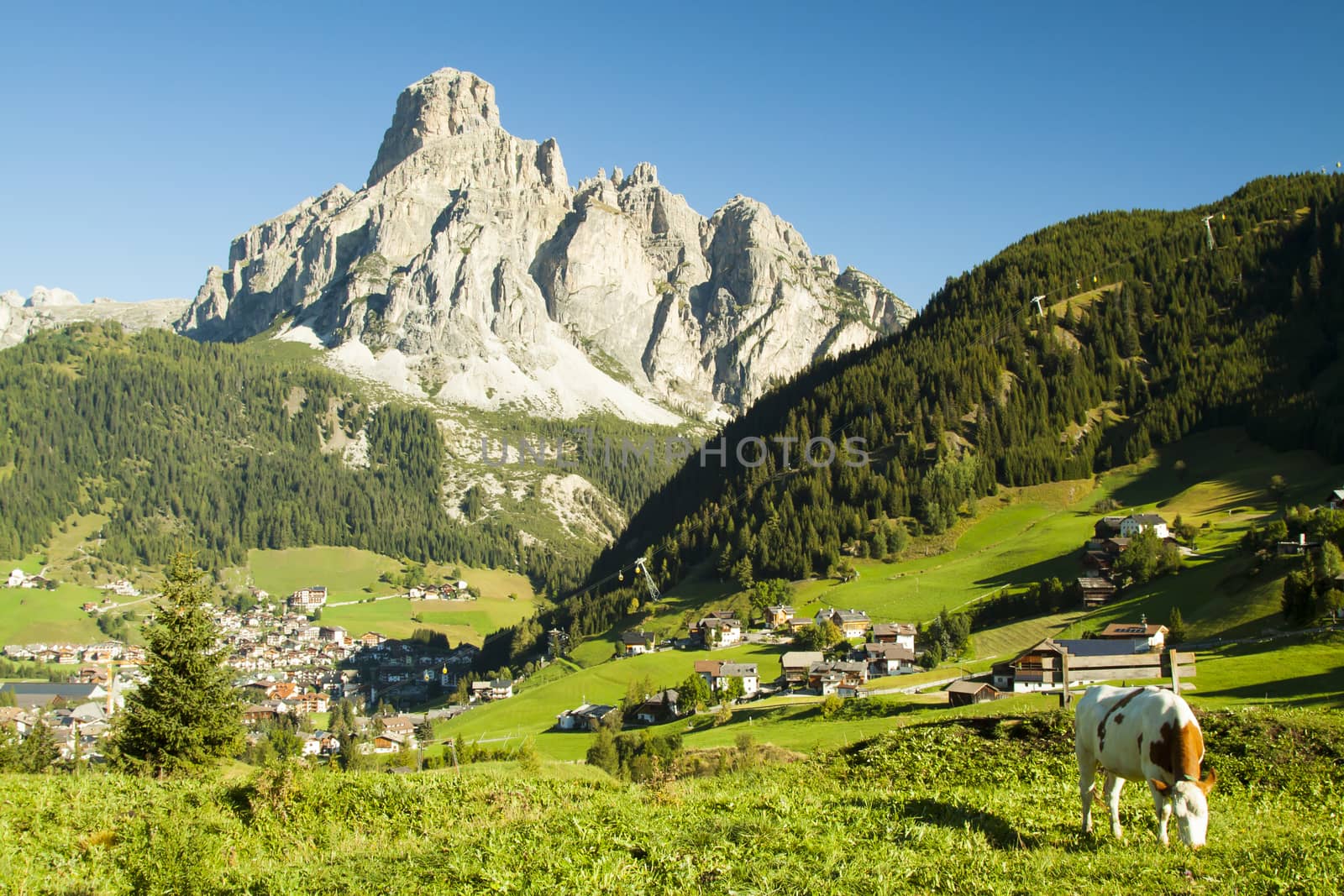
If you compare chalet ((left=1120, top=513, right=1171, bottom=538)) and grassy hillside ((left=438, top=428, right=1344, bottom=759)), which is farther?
chalet ((left=1120, top=513, right=1171, bottom=538))

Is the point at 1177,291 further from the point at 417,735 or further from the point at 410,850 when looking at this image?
the point at 410,850

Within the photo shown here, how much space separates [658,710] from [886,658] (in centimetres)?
2203

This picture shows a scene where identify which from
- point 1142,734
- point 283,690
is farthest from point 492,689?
point 1142,734

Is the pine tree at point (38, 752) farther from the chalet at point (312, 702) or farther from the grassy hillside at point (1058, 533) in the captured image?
the chalet at point (312, 702)

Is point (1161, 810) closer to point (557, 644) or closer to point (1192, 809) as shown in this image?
point (1192, 809)

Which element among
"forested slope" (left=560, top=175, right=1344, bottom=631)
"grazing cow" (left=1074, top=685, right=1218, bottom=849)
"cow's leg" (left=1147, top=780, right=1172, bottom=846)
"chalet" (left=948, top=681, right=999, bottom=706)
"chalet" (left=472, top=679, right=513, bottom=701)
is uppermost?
"forested slope" (left=560, top=175, right=1344, bottom=631)

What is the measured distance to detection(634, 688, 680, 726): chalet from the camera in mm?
82875

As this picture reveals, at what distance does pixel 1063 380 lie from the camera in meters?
144

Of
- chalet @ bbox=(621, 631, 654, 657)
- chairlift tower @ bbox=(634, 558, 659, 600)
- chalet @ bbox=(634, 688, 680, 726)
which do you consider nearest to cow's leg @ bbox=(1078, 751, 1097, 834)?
chalet @ bbox=(634, 688, 680, 726)

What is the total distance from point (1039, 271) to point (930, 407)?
4050 centimetres

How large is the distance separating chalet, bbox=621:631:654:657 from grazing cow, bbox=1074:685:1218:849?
10516 cm

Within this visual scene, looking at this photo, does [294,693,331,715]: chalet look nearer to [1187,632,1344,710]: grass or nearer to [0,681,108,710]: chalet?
[0,681,108,710]: chalet

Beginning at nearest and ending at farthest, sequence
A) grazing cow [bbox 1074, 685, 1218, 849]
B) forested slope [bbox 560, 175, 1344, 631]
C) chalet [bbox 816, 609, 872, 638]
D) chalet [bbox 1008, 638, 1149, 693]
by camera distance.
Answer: grazing cow [bbox 1074, 685, 1218, 849] → chalet [bbox 1008, 638, 1149, 693] → chalet [bbox 816, 609, 872, 638] → forested slope [bbox 560, 175, 1344, 631]

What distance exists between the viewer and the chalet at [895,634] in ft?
295
